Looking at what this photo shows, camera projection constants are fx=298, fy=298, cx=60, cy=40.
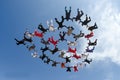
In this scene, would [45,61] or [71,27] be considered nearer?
[71,27]

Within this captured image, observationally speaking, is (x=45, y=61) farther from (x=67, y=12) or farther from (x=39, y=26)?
(x=67, y=12)

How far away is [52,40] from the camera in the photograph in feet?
141

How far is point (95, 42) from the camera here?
43.1 meters

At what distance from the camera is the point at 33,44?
45.1m

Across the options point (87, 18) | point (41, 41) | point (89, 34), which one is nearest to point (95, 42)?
point (89, 34)

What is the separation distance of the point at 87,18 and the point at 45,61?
9426mm

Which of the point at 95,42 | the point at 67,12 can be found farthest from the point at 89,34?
the point at 67,12

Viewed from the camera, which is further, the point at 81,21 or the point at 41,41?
the point at 41,41

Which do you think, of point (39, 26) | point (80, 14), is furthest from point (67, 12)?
point (39, 26)

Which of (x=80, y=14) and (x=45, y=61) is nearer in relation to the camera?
(x=80, y=14)

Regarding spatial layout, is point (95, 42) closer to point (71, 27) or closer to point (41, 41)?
point (71, 27)

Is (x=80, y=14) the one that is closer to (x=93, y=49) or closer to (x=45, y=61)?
(x=93, y=49)

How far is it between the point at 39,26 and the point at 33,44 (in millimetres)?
3852

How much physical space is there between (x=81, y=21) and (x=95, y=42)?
13.5 ft
